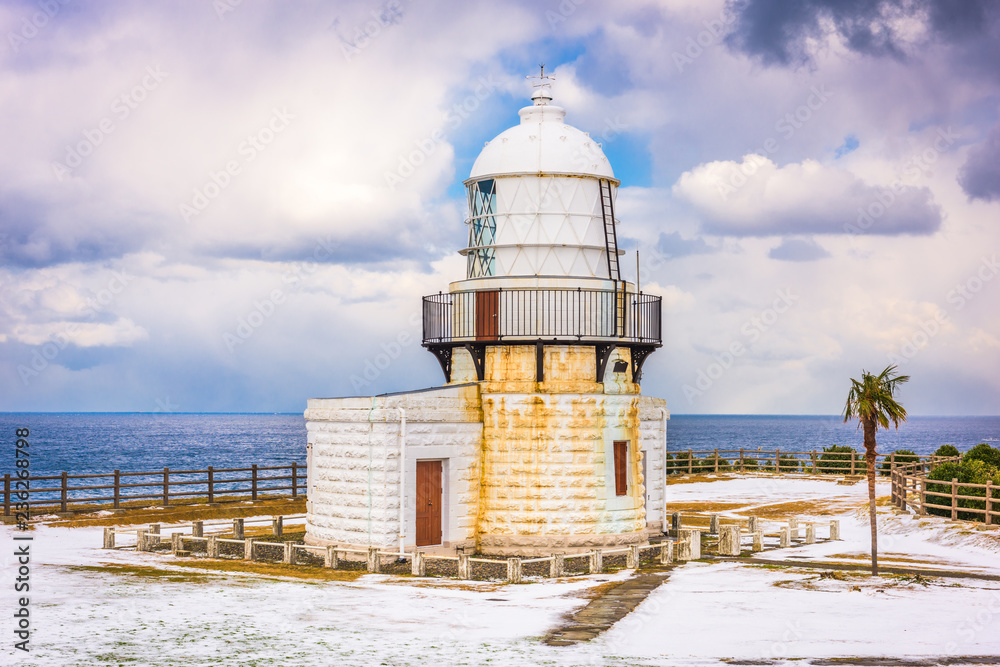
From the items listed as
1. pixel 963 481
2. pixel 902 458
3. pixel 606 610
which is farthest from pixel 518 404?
pixel 902 458

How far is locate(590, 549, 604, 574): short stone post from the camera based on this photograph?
67.6 feet

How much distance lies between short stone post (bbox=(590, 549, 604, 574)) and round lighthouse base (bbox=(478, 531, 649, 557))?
171 centimetres

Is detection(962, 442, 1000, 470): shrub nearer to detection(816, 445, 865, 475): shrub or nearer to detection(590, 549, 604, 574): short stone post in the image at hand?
detection(816, 445, 865, 475): shrub

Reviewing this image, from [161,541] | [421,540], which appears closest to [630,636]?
[421,540]

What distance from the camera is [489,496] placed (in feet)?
75.4

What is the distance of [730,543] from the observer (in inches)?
905

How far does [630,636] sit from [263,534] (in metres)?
14.2

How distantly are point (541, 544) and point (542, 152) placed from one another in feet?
29.1

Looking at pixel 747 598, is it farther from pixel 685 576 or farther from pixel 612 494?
pixel 612 494

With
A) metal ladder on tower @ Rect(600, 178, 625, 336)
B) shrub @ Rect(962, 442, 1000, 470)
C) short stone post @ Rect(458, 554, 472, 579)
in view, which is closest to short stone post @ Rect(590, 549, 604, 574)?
short stone post @ Rect(458, 554, 472, 579)

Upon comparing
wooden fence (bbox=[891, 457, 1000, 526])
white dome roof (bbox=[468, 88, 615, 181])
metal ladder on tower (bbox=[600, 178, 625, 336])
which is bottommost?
wooden fence (bbox=[891, 457, 1000, 526])

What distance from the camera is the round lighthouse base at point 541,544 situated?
22.5 m

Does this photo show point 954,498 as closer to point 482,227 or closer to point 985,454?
point 985,454

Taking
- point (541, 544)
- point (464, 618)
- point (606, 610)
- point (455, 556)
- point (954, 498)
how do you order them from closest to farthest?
1. point (464, 618)
2. point (606, 610)
3. point (455, 556)
4. point (541, 544)
5. point (954, 498)
